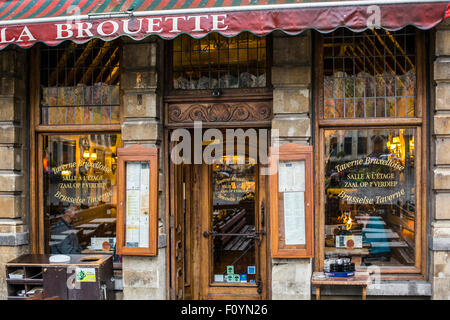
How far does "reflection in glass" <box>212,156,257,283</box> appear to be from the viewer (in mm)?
7352

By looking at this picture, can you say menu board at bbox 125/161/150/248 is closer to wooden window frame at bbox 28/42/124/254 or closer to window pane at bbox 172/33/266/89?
wooden window frame at bbox 28/42/124/254

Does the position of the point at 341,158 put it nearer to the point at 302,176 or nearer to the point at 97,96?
the point at 302,176

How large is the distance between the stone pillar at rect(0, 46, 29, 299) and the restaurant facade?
24 millimetres

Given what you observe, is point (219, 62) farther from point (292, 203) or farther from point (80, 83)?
point (292, 203)

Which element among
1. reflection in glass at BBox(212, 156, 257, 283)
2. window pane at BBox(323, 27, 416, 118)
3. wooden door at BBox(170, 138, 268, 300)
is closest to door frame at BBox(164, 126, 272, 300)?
wooden door at BBox(170, 138, 268, 300)

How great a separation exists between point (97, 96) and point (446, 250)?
18.8ft

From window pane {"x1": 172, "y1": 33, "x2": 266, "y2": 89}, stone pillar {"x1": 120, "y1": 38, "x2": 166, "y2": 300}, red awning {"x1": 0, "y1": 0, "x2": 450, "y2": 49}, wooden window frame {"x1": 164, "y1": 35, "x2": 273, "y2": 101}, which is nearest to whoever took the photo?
red awning {"x1": 0, "y1": 0, "x2": 450, "y2": 49}

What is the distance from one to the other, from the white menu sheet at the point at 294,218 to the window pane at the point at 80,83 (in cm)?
303

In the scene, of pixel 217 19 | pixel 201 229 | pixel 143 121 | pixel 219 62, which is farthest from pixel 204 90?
pixel 201 229

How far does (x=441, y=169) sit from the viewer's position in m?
6.22

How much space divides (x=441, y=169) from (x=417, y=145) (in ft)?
1.59

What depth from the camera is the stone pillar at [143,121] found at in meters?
6.64

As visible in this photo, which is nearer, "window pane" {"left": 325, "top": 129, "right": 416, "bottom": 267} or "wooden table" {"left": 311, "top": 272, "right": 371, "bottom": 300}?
"wooden table" {"left": 311, "top": 272, "right": 371, "bottom": 300}

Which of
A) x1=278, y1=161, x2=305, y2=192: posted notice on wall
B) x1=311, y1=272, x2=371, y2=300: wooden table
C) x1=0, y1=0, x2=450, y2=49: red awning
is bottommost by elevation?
x1=311, y1=272, x2=371, y2=300: wooden table
